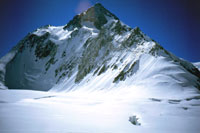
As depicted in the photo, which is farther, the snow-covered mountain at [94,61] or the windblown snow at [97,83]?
the snow-covered mountain at [94,61]

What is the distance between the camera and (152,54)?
20.5 metres

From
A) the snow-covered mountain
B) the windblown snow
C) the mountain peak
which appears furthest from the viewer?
the mountain peak

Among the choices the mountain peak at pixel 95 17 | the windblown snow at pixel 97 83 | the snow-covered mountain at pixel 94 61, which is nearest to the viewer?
the windblown snow at pixel 97 83

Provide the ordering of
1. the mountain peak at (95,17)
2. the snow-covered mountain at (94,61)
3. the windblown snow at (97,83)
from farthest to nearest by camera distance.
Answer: the mountain peak at (95,17) < the snow-covered mountain at (94,61) < the windblown snow at (97,83)

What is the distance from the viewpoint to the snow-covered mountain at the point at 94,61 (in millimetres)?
17186

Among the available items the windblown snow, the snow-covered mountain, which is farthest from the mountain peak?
the windblown snow

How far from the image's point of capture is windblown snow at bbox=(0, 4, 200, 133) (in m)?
4.47

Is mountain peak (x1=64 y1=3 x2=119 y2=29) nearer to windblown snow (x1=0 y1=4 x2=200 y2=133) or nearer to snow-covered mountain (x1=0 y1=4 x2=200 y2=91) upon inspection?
snow-covered mountain (x1=0 y1=4 x2=200 y2=91)

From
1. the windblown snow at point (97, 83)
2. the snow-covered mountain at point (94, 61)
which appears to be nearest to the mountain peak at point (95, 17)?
the snow-covered mountain at point (94, 61)

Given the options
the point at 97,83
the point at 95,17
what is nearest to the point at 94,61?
the point at 97,83

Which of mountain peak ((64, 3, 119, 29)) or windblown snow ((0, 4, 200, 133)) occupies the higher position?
mountain peak ((64, 3, 119, 29))

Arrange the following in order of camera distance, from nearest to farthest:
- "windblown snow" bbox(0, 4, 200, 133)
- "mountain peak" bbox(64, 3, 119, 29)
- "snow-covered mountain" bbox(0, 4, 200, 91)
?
"windblown snow" bbox(0, 4, 200, 133)
"snow-covered mountain" bbox(0, 4, 200, 91)
"mountain peak" bbox(64, 3, 119, 29)

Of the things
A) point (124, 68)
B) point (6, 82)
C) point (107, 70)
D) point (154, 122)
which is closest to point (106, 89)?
point (124, 68)

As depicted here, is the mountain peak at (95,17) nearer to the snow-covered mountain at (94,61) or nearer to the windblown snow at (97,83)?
the snow-covered mountain at (94,61)
